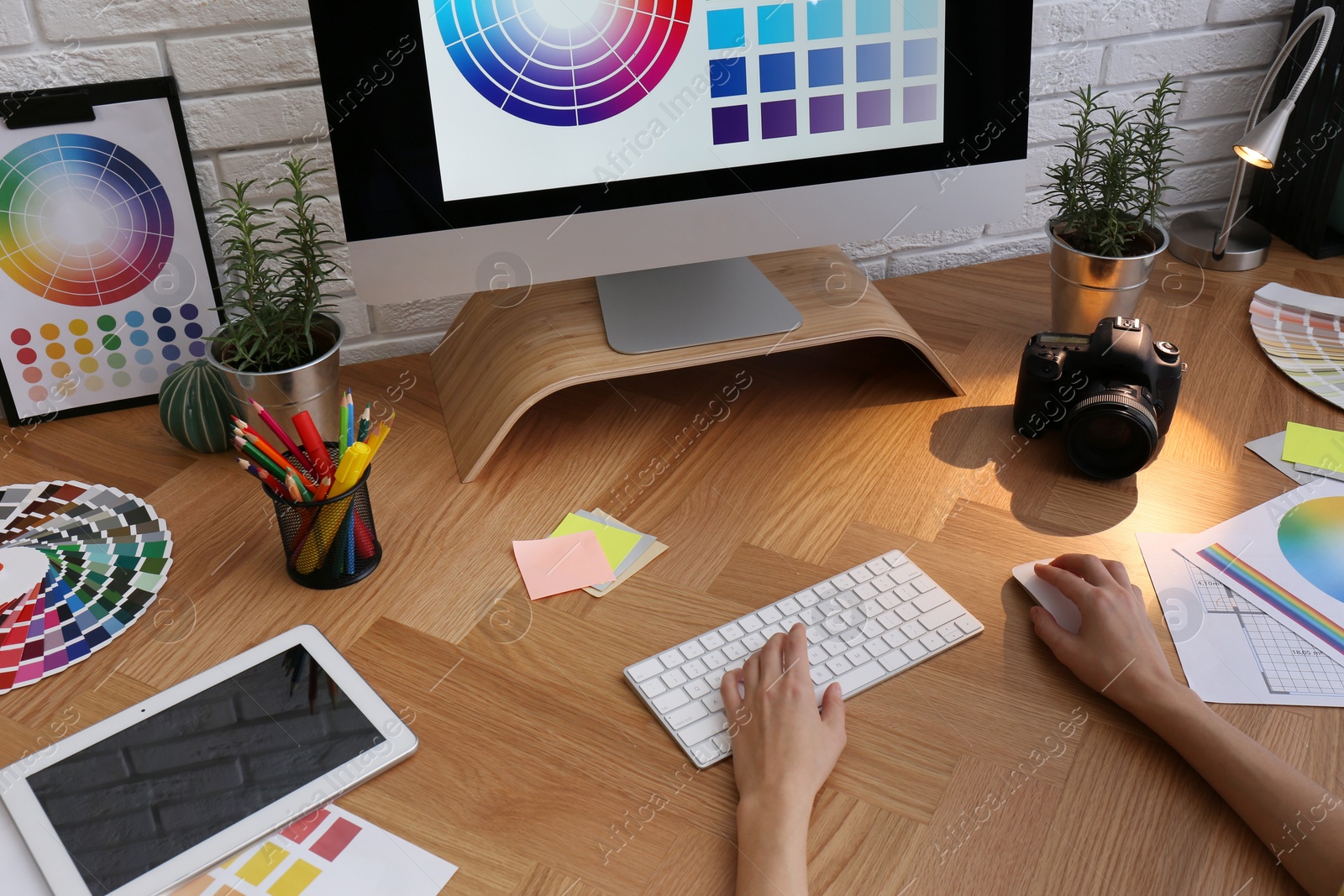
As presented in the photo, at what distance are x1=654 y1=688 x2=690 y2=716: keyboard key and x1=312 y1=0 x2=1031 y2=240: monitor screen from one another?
43 centimetres

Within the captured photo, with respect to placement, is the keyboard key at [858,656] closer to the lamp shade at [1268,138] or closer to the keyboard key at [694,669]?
the keyboard key at [694,669]

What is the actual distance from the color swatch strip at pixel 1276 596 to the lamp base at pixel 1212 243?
1.95 ft

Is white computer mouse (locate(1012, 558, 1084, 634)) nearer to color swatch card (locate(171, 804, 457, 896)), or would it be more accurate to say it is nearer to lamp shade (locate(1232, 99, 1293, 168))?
color swatch card (locate(171, 804, 457, 896))

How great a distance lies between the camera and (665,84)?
35.0 inches

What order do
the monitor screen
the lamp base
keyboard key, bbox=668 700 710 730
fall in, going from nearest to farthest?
keyboard key, bbox=668 700 710 730, the monitor screen, the lamp base

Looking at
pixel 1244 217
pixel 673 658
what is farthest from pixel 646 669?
pixel 1244 217

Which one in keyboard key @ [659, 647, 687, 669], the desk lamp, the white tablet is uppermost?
the desk lamp

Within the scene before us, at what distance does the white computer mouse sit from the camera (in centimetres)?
81

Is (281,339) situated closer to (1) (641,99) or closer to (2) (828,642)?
(1) (641,99)

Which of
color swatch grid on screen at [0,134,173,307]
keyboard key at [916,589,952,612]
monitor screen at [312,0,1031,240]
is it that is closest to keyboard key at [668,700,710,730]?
keyboard key at [916,589,952,612]

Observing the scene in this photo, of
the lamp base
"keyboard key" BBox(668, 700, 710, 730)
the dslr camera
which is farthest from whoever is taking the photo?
the lamp base

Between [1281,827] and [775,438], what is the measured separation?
1.77 feet

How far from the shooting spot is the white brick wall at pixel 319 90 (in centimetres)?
95

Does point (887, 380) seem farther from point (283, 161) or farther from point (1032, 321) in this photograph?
point (283, 161)
